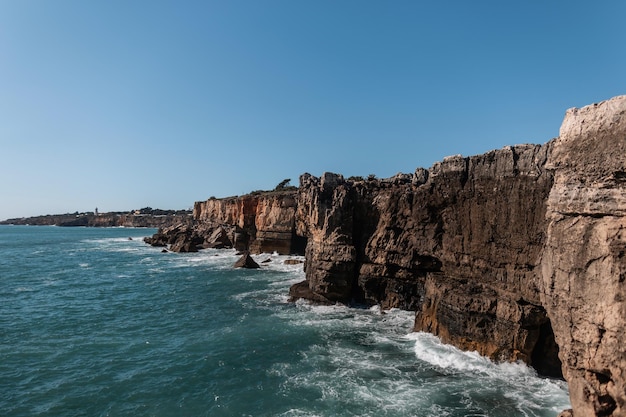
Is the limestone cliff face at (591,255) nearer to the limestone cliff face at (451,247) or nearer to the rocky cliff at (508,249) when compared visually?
the rocky cliff at (508,249)

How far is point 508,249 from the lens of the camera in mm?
18375

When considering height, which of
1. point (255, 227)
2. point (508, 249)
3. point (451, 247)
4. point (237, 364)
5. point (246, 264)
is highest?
point (255, 227)

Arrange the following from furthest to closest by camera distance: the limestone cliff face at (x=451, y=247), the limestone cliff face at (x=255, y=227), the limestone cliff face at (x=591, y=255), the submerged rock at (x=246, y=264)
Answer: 1. the limestone cliff face at (x=255, y=227)
2. the submerged rock at (x=246, y=264)
3. the limestone cliff face at (x=451, y=247)
4. the limestone cliff face at (x=591, y=255)

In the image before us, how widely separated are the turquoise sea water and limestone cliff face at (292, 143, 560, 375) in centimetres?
152

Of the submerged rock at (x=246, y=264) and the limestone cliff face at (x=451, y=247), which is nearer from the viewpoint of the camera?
the limestone cliff face at (x=451, y=247)

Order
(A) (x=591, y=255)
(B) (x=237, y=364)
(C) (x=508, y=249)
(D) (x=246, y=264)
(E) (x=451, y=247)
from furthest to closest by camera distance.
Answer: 1. (D) (x=246, y=264)
2. (E) (x=451, y=247)
3. (B) (x=237, y=364)
4. (C) (x=508, y=249)
5. (A) (x=591, y=255)

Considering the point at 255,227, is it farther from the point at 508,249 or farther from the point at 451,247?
the point at 508,249

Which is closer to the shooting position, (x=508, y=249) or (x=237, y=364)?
(x=508, y=249)

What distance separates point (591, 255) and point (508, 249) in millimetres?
10297

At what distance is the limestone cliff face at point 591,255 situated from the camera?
8.03 meters

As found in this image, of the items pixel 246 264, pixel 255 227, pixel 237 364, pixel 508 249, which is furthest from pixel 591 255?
pixel 255 227

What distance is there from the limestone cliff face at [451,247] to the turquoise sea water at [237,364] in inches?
59.8

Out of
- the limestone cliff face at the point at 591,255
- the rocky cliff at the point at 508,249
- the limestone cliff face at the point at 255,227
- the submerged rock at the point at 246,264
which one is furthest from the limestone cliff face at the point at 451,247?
the limestone cliff face at the point at 255,227

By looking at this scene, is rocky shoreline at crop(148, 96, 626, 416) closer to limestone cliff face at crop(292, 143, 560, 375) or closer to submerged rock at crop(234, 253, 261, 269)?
limestone cliff face at crop(292, 143, 560, 375)
